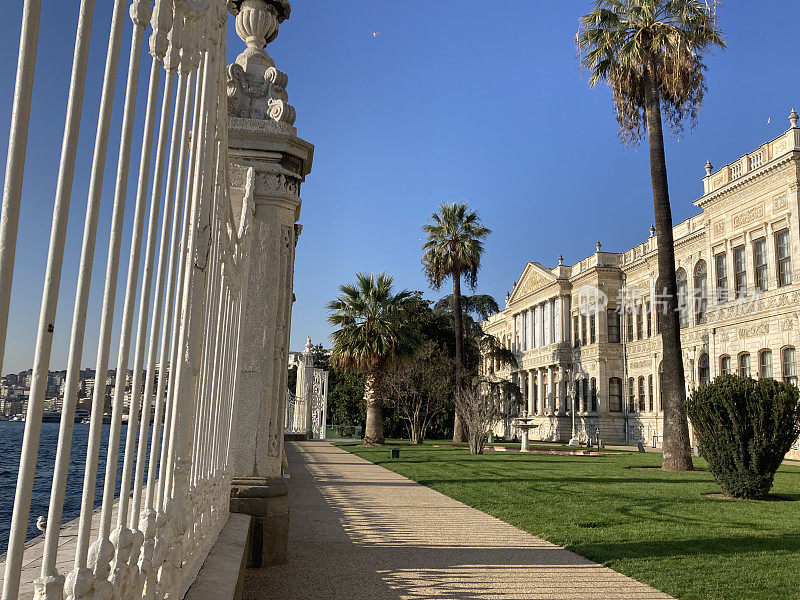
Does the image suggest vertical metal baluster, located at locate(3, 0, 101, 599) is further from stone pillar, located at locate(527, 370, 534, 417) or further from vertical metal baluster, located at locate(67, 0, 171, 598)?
stone pillar, located at locate(527, 370, 534, 417)

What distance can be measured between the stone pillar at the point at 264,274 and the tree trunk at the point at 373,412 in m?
23.2

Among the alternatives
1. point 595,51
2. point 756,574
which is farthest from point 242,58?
point 595,51

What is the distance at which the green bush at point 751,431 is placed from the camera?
39.1 ft

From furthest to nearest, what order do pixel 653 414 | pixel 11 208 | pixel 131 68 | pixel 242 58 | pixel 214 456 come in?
pixel 653 414
pixel 242 58
pixel 214 456
pixel 131 68
pixel 11 208

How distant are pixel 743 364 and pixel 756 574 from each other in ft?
83.8

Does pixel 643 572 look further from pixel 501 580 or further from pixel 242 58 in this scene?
pixel 242 58

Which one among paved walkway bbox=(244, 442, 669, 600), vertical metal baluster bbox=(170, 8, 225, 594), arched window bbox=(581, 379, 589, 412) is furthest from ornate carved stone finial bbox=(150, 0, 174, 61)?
arched window bbox=(581, 379, 589, 412)

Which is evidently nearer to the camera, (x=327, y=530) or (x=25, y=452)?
(x=25, y=452)

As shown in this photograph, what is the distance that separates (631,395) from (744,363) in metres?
12.8

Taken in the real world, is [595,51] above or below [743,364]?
above

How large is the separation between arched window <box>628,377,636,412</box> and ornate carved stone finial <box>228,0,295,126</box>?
3856 centimetres

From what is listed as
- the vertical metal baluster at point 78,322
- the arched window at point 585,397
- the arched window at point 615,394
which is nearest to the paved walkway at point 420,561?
the vertical metal baluster at point 78,322

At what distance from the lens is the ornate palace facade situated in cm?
2689

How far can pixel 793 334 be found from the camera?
84.5 ft
